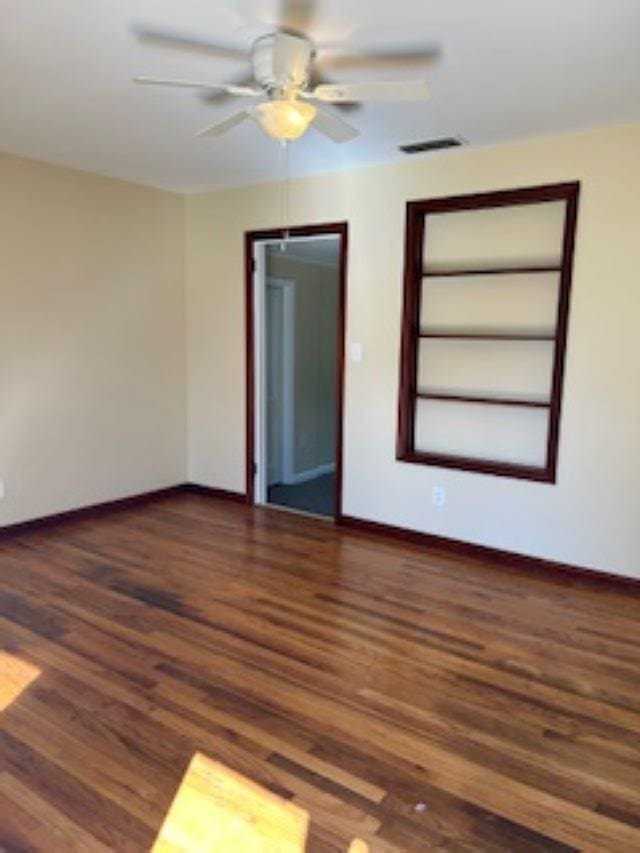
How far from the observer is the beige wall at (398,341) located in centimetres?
333

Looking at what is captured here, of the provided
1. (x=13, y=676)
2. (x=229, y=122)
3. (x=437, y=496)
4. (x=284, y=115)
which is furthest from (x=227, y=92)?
(x=437, y=496)

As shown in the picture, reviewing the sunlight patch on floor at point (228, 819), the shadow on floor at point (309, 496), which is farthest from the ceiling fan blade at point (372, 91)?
the shadow on floor at point (309, 496)

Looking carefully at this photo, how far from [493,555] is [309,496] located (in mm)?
1976

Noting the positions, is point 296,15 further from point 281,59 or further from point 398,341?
point 398,341

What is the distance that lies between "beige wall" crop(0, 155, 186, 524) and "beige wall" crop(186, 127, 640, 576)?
284 millimetres

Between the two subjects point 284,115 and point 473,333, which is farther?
point 473,333

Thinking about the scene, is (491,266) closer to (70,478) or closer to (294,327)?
(294,327)

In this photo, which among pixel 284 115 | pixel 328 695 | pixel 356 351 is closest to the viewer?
pixel 284 115

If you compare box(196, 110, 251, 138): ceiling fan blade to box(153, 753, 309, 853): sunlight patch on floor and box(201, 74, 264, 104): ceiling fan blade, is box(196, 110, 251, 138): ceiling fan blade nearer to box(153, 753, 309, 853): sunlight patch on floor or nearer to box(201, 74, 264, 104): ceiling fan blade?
box(201, 74, 264, 104): ceiling fan blade

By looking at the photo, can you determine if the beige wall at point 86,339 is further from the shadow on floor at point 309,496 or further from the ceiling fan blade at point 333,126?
the ceiling fan blade at point 333,126

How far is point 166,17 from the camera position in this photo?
2189 mm

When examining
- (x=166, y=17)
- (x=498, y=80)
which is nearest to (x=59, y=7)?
(x=166, y=17)

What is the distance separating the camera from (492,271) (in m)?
3.69

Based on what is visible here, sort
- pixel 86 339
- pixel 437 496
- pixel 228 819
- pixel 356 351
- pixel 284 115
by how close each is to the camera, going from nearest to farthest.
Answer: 1. pixel 228 819
2. pixel 284 115
3. pixel 437 496
4. pixel 356 351
5. pixel 86 339
